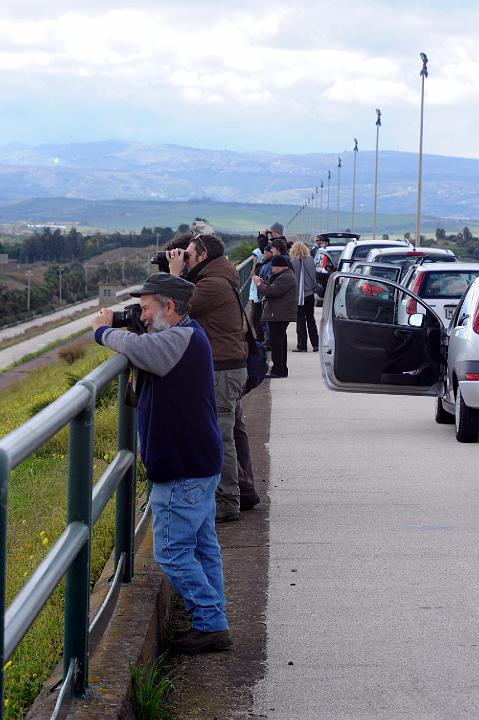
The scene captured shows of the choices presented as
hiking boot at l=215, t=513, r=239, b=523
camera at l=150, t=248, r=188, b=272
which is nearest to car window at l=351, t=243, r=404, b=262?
hiking boot at l=215, t=513, r=239, b=523

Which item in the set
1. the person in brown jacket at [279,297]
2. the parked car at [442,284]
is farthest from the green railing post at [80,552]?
the parked car at [442,284]

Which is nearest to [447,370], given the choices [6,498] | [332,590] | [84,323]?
[332,590]

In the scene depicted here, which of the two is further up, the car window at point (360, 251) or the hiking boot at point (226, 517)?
the car window at point (360, 251)

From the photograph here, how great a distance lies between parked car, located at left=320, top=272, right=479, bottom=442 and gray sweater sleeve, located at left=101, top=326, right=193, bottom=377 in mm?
6724

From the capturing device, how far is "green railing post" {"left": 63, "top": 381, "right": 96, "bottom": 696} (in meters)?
4.20

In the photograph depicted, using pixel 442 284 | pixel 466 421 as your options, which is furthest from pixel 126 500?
pixel 442 284

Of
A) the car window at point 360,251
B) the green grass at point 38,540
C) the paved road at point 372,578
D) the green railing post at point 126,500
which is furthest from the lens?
the car window at point 360,251

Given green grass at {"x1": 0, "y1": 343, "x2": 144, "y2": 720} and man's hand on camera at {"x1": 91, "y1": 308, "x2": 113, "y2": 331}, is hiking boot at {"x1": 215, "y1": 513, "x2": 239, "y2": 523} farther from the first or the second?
man's hand on camera at {"x1": 91, "y1": 308, "x2": 113, "y2": 331}

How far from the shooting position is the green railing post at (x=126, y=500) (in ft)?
18.5

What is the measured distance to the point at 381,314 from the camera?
12031mm

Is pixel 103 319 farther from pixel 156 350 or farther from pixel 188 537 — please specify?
pixel 188 537

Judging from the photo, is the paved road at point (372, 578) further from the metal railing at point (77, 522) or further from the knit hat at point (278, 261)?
the knit hat at point (278, 261)

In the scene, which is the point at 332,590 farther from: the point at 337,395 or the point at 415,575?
the point at 337,395

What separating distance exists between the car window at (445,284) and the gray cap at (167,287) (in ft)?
40.2
